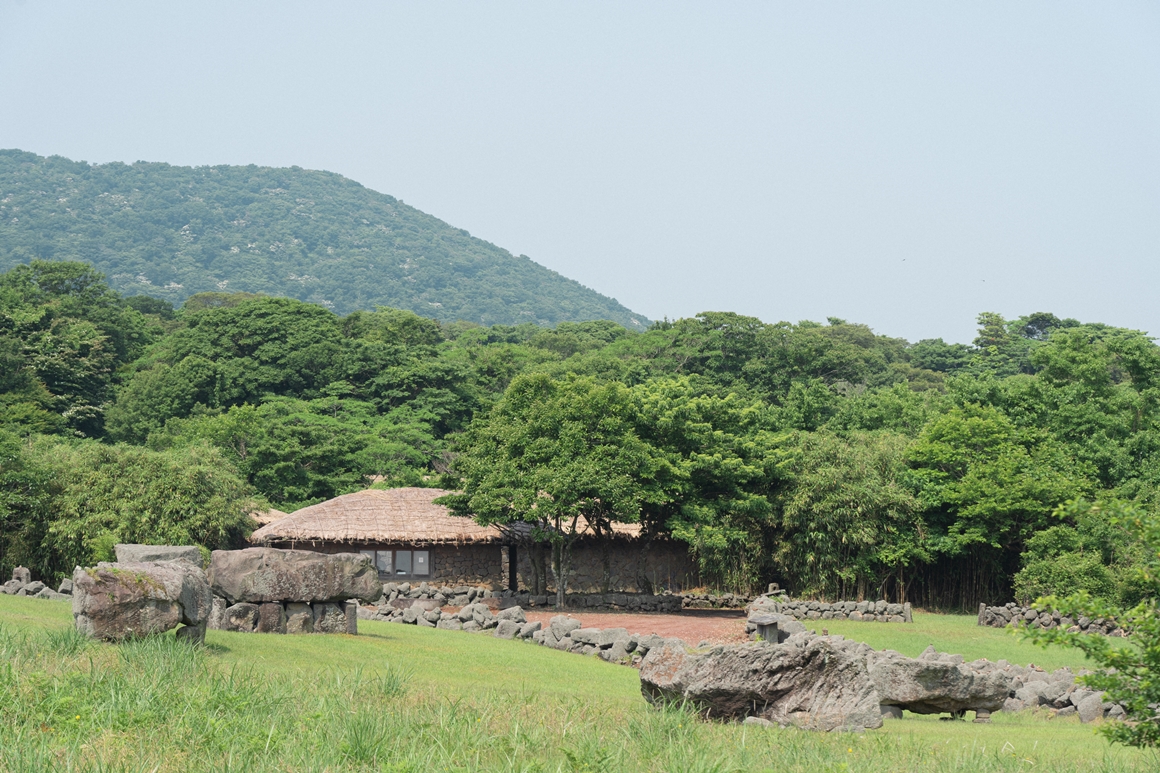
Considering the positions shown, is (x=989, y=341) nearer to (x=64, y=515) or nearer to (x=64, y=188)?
(x=64, y=515)

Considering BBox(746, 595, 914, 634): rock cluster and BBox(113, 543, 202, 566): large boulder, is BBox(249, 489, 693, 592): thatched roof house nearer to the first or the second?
BBox(746, 595, 914, 634): rock cluster

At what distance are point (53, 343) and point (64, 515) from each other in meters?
23.6

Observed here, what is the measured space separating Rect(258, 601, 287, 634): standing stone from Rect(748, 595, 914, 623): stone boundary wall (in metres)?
13.3

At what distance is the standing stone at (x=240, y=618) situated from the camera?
14148mm

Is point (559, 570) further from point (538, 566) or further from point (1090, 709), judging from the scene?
point (1090, 709)

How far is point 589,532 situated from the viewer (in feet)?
96.0

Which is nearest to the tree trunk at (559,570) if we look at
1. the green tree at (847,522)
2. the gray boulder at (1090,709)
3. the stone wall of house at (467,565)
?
the stone wall of house at (467,565)

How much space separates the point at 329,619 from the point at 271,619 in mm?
866

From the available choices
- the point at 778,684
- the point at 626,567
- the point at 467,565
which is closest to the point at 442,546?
the point at 467,565

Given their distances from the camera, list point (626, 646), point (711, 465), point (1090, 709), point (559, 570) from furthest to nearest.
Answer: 1. point (711, 465)
2. point (559, 570)
3. point (626, 646)
4. point (1090, 709)

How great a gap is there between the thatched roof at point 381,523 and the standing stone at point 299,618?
11.4m

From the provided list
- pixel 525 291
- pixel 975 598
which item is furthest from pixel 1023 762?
pixel 525 291

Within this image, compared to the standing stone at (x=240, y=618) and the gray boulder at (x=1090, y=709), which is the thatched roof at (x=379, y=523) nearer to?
the standing stone at (x=240, y=618)

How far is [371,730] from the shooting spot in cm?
638
